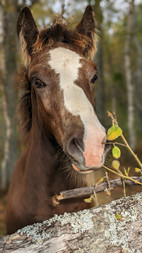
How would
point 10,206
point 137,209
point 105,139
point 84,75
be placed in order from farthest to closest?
point 10,206, point 84,75, point 105,139, point 137,209

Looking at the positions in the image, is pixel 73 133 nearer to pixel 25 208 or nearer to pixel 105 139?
pixel 105 139

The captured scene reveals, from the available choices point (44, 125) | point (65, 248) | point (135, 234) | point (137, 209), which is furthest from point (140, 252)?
point (44, 125)

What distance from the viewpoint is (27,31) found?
120 inches

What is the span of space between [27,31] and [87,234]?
240 cm

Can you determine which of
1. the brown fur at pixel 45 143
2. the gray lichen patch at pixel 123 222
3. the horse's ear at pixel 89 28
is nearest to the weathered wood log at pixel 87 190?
the gray lichen patch at pixel 123 222

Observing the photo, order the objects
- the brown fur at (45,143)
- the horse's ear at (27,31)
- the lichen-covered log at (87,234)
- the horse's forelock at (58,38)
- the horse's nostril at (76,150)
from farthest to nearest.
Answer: the horse's ear at (27,31), the horse's forelock at (58,38), the brown fur at (45,143), the horse's nostril at (76,150), the lichen-covered log at (87,234)

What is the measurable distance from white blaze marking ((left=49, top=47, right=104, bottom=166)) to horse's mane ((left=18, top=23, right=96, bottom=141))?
0.24 meters

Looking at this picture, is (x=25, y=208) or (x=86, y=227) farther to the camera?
(x=25, y=208)

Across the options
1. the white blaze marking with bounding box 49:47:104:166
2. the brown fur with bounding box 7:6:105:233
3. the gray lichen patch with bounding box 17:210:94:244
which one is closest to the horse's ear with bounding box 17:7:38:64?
the brown fur with bounding box 7:6:105:233

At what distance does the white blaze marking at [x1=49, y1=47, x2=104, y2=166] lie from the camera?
2.06 metres

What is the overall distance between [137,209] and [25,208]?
63.4 inches

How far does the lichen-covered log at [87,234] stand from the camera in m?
1.56

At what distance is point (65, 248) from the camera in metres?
1.55

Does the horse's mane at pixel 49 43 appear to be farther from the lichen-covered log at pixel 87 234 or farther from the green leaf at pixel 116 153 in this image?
the lichen-covered log at pixel 87 234
